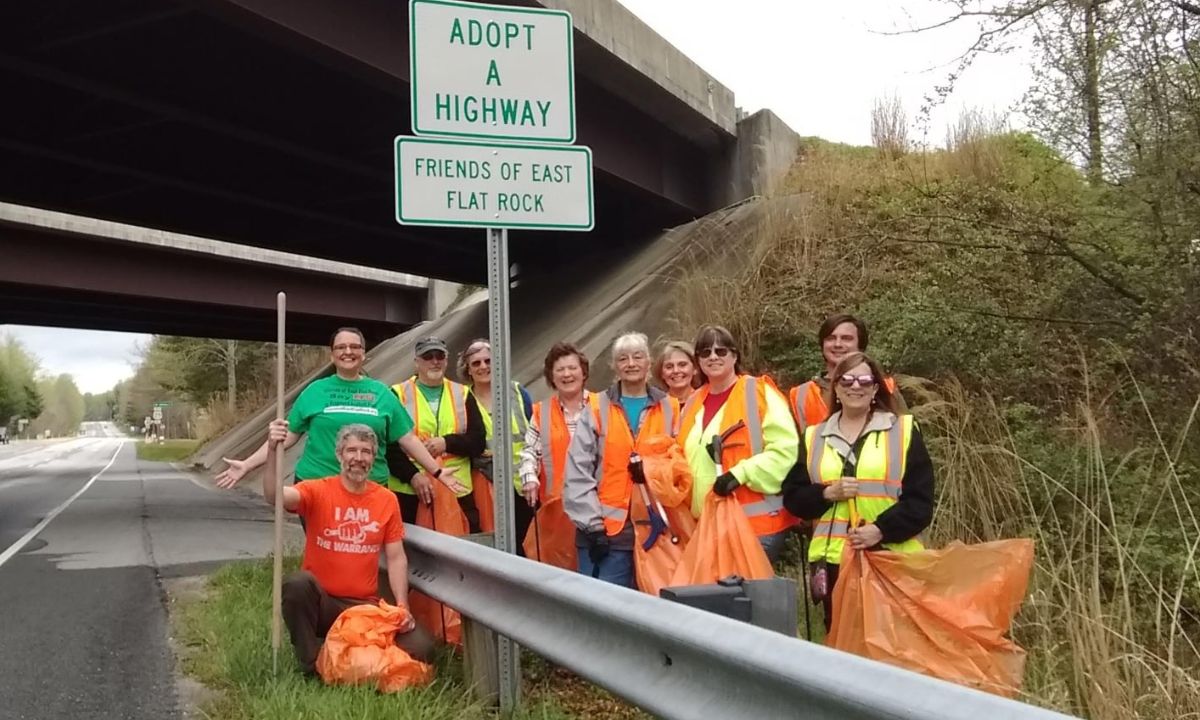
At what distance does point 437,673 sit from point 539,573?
129 cm

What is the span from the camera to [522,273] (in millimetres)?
22781

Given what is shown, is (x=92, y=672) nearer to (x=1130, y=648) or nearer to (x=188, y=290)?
(x=1130, y=648)

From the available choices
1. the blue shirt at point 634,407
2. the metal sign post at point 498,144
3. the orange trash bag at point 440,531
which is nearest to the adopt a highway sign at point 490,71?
the metal sign post at point 498,144

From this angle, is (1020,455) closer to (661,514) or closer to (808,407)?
(808,407)

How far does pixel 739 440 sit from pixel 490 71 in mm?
1863

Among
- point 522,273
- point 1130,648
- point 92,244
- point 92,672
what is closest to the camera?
point 1130,648

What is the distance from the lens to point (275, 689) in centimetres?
407

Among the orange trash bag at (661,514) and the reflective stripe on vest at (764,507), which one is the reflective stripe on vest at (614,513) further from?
the reflective stripe on vest at (764,507)

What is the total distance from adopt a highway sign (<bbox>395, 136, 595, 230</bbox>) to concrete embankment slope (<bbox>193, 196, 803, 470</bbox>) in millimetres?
6016

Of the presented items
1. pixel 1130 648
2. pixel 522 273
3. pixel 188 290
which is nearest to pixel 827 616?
pixel 1130 648

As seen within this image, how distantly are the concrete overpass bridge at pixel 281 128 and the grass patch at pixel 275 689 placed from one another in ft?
19.5

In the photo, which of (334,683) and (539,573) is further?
(334,683)

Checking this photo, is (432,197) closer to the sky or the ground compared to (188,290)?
closer to the ground

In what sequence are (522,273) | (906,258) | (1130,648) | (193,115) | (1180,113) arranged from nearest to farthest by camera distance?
(1130,648) < (1180,113) < (906,258) < (193,115) < (522,273)
